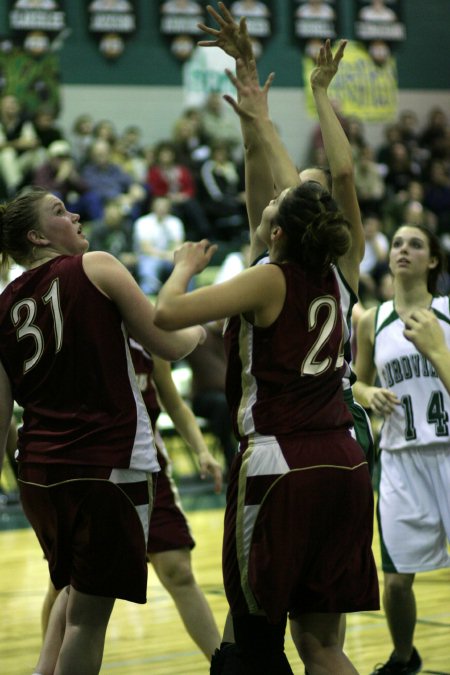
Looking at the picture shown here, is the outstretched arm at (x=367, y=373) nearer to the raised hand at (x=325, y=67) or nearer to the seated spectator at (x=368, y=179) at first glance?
the raised hand at (x=325, y=67)

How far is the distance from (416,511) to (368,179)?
12.6 m

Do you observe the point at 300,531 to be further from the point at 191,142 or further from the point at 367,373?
the point at 191,142

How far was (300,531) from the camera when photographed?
3229mm

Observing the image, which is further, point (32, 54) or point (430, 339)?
point (32, 54)

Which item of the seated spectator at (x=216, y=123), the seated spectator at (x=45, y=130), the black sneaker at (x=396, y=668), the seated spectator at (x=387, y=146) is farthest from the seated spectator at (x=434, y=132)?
the black sneaker at (x=396, y=668)

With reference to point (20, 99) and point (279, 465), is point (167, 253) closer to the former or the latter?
point (20, 99)

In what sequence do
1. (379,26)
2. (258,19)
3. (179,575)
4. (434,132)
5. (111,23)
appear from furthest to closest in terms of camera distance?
(379,26), (434,132), (258,19), (111,23), (179,575)

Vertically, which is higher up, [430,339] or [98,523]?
[430,339]

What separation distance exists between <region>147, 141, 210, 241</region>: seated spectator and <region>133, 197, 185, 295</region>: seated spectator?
1.95 feet

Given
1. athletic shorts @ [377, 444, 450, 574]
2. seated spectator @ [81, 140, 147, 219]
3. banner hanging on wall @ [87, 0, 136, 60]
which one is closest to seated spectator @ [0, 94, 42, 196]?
seated spectator @ [81, 140, 147, 219]

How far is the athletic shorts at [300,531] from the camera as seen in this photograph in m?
3.23

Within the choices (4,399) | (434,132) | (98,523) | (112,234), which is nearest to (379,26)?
(434,132)

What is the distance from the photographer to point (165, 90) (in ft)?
58.4

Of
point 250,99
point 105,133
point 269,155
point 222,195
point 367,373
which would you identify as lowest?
point 222,195
